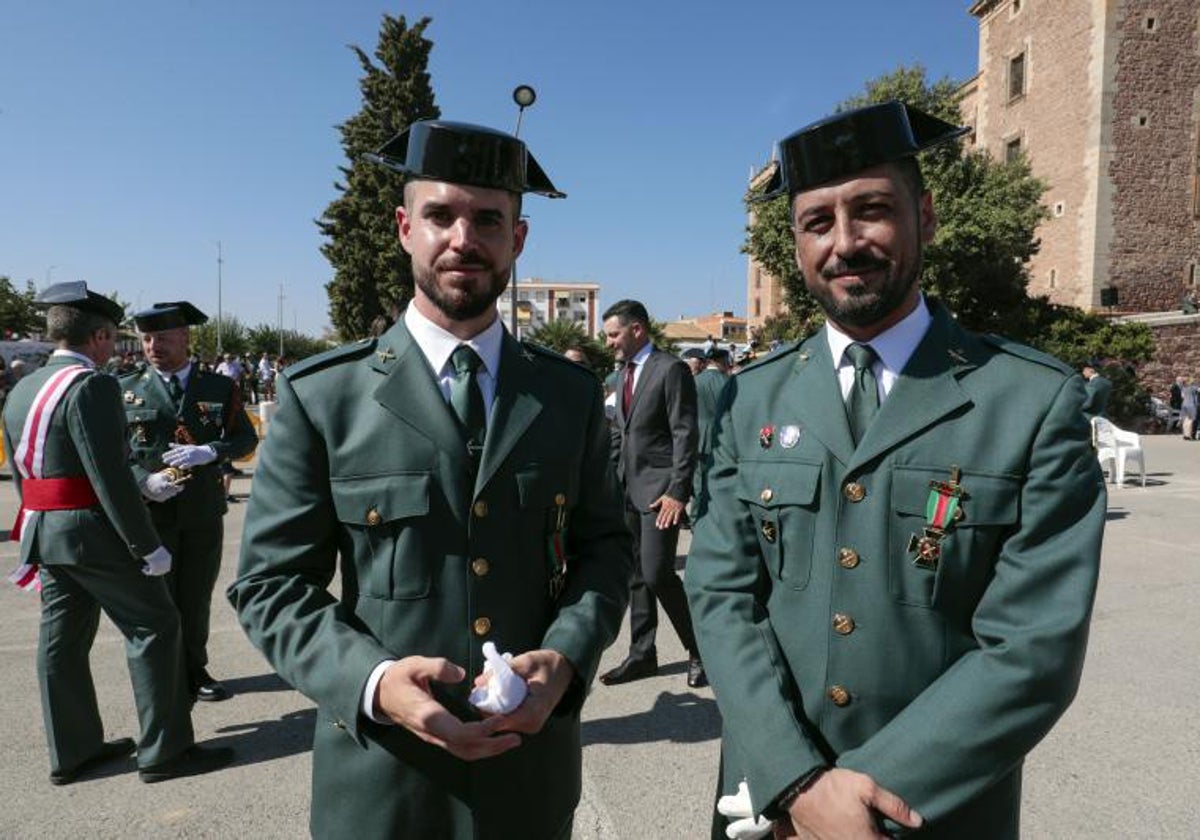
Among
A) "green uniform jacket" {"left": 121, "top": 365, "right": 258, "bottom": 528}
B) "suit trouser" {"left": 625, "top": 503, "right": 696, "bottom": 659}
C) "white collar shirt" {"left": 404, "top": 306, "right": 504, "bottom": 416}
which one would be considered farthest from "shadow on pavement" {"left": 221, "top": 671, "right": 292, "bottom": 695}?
"white collar shirt" {"left": 404, "top": 306, "right": 504, "bottom": 416}

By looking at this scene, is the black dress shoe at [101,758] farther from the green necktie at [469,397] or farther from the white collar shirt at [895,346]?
the white collar shirt at [895,346]

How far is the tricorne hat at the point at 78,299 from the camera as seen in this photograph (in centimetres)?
370

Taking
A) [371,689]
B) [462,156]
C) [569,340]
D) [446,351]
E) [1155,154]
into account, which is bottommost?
[371,689]

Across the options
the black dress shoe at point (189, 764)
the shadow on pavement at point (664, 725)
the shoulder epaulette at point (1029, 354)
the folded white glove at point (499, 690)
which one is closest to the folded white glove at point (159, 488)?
the black dress shoe at point (189, 764)

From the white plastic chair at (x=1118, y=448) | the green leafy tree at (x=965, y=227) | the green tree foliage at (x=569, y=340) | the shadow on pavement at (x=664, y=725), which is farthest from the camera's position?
the green tree foliage at (x=569, y=340)

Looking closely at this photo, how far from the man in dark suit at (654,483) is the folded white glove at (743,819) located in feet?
9.30

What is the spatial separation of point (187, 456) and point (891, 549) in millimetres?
4068

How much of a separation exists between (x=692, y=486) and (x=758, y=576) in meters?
3.13

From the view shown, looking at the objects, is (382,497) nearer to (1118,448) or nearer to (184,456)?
(184,456)

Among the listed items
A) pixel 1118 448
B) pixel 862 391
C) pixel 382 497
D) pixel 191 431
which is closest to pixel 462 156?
pixel 382 497

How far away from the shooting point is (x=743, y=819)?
1675mm

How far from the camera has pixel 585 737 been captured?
152 inches

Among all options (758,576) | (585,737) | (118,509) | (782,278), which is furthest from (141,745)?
(782,278)

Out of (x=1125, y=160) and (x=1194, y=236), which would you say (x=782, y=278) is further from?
(x=1194, y=236)
